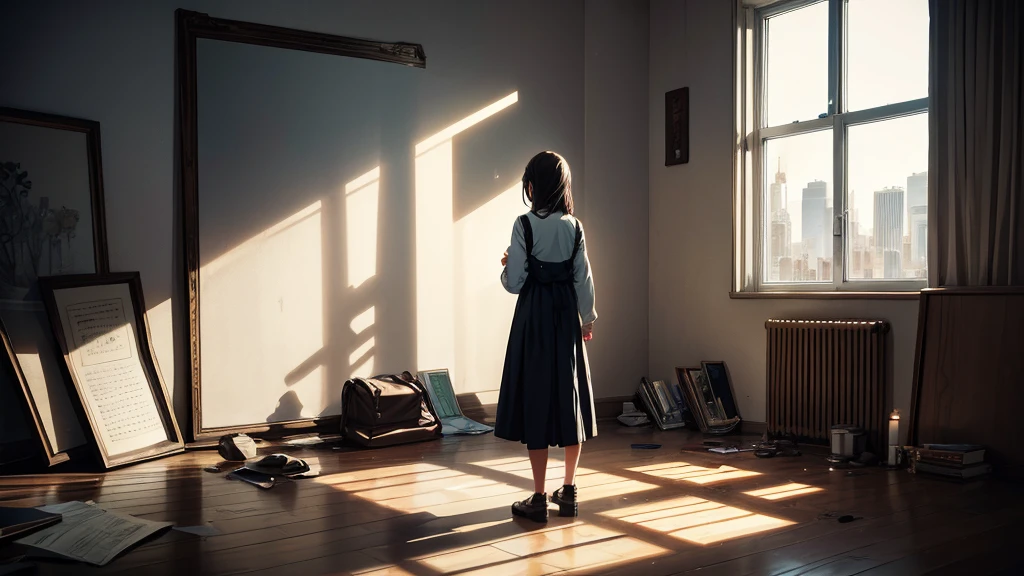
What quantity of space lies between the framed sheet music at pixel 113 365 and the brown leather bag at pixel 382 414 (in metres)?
0.90

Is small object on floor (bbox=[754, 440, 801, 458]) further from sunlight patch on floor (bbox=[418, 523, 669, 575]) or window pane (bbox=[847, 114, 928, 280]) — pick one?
sunlight patch on floor (bbox=[418, 523, 669, 575])

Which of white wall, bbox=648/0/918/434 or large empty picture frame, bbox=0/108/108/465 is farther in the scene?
white wall, bbox=648/0/918/434

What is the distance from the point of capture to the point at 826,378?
4.55 meters

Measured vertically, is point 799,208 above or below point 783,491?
above

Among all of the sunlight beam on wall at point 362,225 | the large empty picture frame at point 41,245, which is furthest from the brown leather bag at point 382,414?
the large empty picture frame at point 41,245

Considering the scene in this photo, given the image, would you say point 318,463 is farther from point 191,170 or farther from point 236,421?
point 191,170

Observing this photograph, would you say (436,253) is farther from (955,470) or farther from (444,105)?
(955,470)

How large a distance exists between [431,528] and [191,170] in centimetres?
256

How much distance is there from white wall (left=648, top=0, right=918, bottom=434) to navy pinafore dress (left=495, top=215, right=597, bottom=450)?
233 centimetres

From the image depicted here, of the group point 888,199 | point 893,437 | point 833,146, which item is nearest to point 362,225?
point 833,146

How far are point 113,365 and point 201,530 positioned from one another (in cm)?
164

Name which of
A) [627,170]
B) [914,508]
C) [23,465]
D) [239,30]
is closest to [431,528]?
[914,508]

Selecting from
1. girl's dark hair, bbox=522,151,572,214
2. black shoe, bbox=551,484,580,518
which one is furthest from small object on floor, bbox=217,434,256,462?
girl's dark hair, bbox=522,151,572,214

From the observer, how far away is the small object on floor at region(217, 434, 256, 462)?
4008 mm
